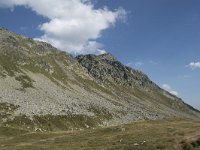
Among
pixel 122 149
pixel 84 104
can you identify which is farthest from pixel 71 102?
pixel 122 149

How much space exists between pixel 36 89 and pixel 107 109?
38728mm

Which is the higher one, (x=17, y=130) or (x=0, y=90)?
(x=0, y=90)

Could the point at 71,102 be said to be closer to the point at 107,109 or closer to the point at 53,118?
the point at 107,109

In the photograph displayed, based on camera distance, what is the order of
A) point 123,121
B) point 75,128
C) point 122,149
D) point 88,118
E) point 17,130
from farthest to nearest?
point 123,121, point 88,118, point 75,128, point 17,130, point 122,149

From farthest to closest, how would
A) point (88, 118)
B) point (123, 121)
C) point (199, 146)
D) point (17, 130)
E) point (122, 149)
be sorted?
point (123, 121) < point (88, 118) < point (17, 130) < point (122, 149) < point (199, 146)

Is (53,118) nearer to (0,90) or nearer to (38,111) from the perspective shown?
(38,111)

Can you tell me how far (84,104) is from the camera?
18812cm

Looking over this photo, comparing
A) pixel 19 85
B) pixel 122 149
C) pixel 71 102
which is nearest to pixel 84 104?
pixel 71 102

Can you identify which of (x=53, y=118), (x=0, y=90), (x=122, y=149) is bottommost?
(x=122, y=149)

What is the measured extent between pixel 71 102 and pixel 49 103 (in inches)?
702

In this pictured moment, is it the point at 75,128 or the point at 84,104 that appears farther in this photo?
the point at 84,104

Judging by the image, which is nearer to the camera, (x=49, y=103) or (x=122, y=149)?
(x=122, y=149)

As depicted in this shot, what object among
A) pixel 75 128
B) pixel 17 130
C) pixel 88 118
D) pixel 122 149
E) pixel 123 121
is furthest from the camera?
pixel 123 121

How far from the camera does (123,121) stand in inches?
7180
